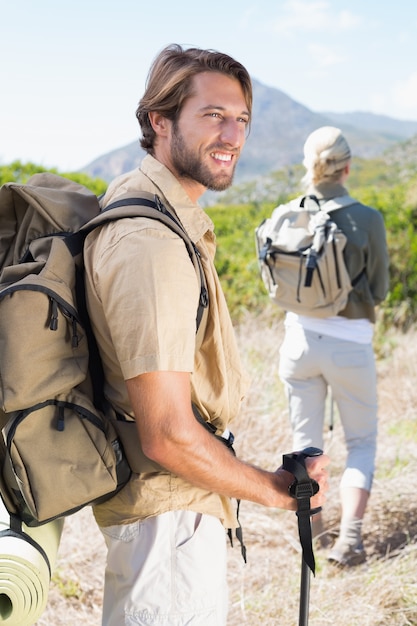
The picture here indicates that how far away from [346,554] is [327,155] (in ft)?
6.25

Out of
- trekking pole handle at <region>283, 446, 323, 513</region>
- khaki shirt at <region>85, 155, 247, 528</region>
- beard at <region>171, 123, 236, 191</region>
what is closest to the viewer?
khaki shirt at <region>85, 155, 247, 528</region>

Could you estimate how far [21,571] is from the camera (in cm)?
169

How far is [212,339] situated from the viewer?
6.04ft

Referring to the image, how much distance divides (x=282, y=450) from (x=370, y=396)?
1201 mm

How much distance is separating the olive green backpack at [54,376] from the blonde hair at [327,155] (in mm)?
1970

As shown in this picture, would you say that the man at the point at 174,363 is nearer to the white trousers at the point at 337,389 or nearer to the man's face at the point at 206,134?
the man's face at the point at 206,134

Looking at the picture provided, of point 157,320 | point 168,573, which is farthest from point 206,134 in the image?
point 168,573

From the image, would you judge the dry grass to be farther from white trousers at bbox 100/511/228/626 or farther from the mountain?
the mountain

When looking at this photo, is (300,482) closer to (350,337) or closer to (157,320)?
(157,320)

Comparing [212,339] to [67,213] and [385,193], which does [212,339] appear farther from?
[385,193]

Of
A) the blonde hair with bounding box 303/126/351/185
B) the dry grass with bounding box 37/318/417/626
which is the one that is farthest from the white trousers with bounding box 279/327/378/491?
the blonde hair with bounding box 303/126/351/185

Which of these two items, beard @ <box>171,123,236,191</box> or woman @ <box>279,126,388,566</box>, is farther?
woman @ <box>279,126,388,566</box>

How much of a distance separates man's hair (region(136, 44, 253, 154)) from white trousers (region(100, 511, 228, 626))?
1.02 m

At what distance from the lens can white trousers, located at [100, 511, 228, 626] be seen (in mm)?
1775
